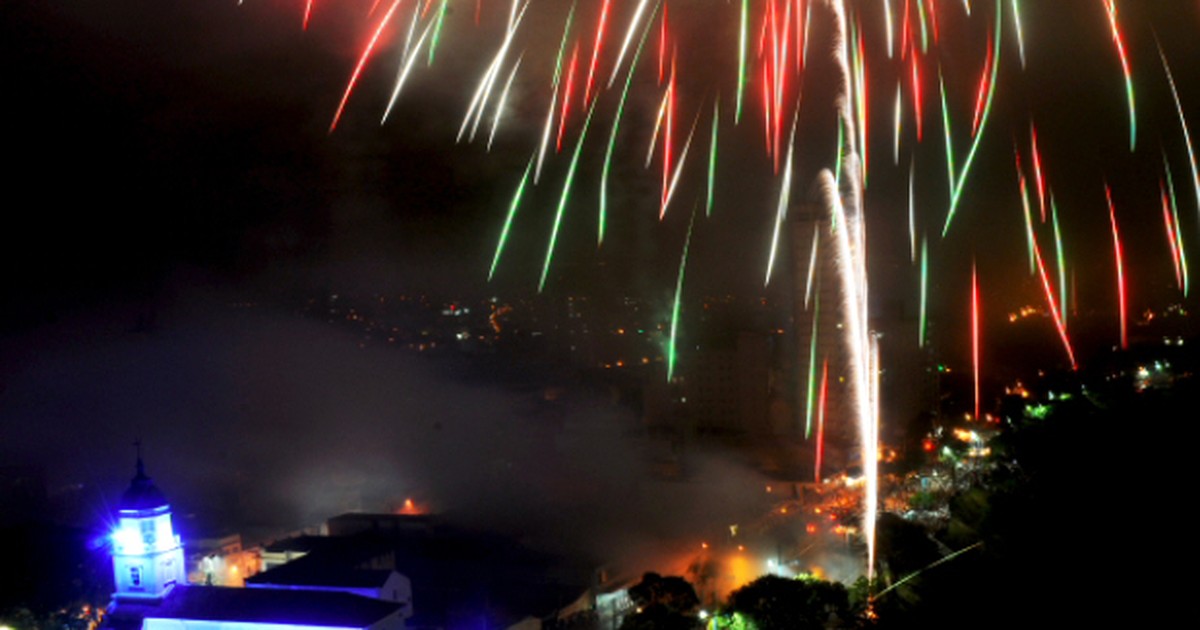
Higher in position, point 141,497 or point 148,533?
point 141,497

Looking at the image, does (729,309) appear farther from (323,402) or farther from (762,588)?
(762,588)

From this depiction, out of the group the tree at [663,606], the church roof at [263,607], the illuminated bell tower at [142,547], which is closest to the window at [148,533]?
the illuminated bell tower at [142,547]

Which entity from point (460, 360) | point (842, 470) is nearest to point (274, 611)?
point (842, 470)

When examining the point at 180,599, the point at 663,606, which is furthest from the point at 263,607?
the point at 663,606

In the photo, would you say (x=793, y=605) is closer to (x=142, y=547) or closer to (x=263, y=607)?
(x=263, y=607)

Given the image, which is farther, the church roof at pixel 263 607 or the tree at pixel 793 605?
the church roof at pixel 263 607

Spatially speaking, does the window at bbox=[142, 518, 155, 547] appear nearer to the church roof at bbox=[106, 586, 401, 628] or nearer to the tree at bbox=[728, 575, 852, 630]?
the church roof at bbox=[106, 586, 401, 628]

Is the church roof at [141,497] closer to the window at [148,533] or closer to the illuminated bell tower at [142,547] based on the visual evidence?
the illuminated bell tower at [142,547]
